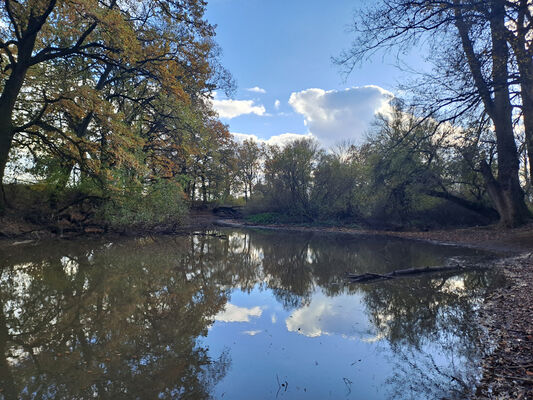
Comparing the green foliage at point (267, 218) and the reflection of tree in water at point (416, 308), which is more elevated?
the green foliage at point (267, 218)

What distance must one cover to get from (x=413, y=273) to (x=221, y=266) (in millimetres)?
5950

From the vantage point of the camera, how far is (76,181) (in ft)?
48.0

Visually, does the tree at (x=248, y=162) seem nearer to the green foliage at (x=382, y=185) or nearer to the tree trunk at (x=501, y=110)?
the green foliage at (x=382, y=185)

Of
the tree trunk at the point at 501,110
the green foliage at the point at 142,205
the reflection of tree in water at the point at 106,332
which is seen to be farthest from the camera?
the green foliage at the point at 142,205

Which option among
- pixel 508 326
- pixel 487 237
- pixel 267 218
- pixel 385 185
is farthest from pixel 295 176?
pixel 508 326

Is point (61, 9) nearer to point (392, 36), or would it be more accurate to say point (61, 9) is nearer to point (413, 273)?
point (392, 36)

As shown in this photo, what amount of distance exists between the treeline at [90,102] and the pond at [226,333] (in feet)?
14.2

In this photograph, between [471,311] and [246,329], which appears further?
[471,311]

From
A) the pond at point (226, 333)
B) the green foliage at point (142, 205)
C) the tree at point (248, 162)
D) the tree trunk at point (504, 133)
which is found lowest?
the pond at point (226, 333)

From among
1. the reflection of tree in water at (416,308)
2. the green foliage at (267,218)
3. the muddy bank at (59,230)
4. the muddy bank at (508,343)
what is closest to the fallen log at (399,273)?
the reflection of tree in water at (416,308)

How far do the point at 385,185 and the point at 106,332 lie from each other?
21.4m

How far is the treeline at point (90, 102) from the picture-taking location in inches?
380

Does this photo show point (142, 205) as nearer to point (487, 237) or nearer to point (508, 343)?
point (508, 343)

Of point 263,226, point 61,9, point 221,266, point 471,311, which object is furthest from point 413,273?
point 263,226
